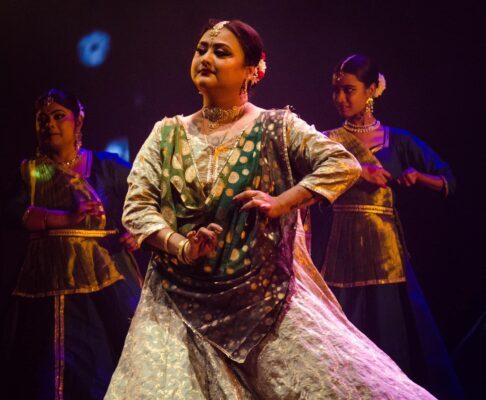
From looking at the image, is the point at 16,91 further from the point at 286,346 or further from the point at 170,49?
the point at 286,346

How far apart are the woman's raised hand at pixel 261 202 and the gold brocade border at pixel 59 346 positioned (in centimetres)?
171

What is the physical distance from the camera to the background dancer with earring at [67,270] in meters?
3.38

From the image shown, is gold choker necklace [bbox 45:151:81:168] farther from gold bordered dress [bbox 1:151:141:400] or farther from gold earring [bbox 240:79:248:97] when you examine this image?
gold earring [bbox 240:79:248:97]

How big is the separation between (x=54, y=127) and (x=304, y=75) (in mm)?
1336

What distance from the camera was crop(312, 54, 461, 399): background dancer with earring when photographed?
353 centimetres

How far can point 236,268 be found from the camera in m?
2.07

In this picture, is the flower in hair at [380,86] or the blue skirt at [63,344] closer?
the blue skirt at [63,344]

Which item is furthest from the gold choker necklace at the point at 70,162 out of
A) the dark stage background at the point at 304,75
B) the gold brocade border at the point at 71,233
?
the gold brocade border at the point at 71,233

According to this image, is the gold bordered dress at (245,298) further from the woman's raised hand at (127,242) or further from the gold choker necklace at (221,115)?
the woman's raised hand at (127,242)

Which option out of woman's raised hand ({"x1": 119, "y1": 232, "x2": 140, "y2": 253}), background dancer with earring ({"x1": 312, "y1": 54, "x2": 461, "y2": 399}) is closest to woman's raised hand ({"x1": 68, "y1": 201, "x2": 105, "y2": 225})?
woman's raised hand ({"x1": 119, "y1": 232, "x2": 140, "y2": 253})

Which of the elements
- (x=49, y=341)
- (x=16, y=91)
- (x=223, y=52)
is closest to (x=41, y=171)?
(x=16, y=91)

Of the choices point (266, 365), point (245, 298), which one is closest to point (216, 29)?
point (245, 298)

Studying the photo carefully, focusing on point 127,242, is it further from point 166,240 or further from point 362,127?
point 166,240

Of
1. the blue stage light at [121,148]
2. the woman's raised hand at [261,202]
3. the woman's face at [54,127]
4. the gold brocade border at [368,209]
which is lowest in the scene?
the gold brocade border at [368,209]
